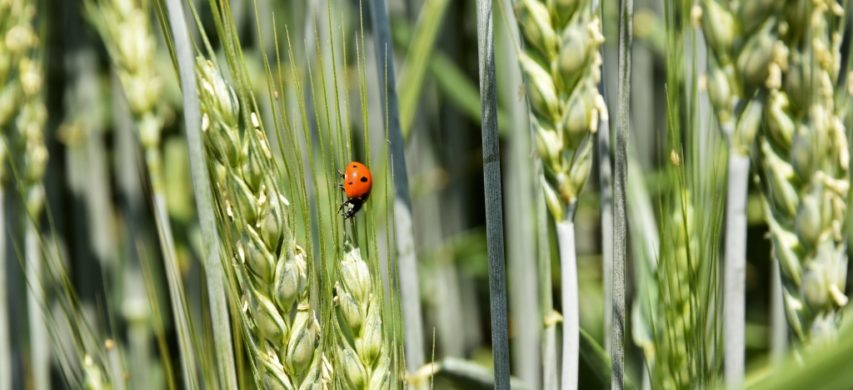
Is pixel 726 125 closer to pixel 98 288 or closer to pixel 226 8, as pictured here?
pixel 226 8

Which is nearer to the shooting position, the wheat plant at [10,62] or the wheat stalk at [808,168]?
the wheat stalk at [808,168]

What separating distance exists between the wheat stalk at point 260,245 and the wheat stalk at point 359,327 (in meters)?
0.02

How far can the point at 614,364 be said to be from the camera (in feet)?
1.52

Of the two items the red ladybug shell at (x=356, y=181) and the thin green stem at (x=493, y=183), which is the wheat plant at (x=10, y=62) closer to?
the red ladybug shell at (x=356, y=181)

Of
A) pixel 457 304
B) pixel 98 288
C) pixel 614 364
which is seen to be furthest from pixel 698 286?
pixel 98 288

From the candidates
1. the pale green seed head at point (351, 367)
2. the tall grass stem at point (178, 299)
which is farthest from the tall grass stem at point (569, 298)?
the tall grass stem at point (178, 299)

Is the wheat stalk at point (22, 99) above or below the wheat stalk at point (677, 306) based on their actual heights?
above

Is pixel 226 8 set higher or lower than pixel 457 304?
higher

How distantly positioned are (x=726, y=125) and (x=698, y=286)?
0.32ft

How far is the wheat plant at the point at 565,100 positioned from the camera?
43cm

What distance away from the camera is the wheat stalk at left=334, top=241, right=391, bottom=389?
0.44 m

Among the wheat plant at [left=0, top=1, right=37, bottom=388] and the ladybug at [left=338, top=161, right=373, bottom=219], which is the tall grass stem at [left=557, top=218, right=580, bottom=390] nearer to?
the ladybug at [left=338, top=161, right=373, bottom=219]

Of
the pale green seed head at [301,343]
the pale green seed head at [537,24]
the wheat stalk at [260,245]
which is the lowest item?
the pale green seed head at [301,343]

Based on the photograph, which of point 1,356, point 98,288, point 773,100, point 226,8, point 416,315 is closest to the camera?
point 226,8
